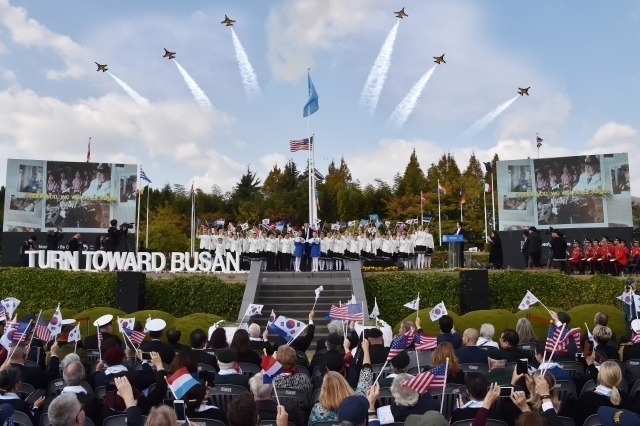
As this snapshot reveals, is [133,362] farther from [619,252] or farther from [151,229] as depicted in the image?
[151,229]

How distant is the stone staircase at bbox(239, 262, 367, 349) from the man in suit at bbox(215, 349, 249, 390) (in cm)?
1363

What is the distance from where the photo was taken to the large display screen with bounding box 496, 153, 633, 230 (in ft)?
127

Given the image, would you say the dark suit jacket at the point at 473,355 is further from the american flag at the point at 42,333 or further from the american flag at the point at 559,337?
the american flag at the point at 42,333

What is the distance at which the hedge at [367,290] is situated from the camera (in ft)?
77.4

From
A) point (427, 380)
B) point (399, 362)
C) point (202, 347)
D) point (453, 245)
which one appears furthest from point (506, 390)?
point (453, 245)

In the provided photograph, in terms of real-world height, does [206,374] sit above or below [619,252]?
below

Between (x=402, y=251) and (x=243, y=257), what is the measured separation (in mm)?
7469

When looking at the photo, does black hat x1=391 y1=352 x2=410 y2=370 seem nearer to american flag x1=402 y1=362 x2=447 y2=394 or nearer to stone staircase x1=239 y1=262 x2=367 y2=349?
american flag x1=402 y1=362 x2=447 y2=394

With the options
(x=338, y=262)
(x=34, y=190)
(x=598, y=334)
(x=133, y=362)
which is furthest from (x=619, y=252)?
(x=34, y=190)

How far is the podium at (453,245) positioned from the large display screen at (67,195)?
22632mm

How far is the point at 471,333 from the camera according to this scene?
29.9 ft

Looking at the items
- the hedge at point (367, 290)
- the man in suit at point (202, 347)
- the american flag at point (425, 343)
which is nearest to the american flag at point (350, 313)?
the american flag at point (425, 343)

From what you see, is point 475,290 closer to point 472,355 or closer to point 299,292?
point 299,292

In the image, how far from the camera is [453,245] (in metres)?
32.0
